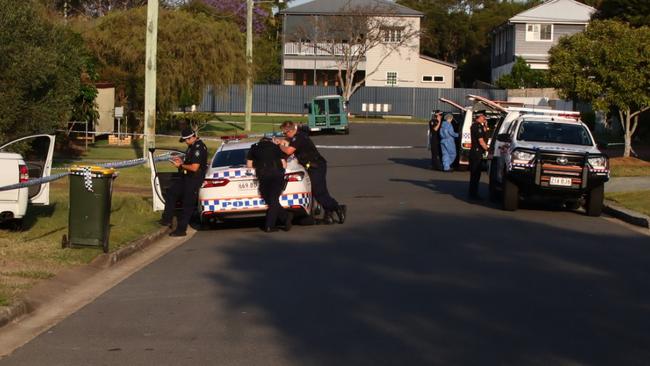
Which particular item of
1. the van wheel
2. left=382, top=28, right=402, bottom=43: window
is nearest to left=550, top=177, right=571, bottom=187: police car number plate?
the van wheel

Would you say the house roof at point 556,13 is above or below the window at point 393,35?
above

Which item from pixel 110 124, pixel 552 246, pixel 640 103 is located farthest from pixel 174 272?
pixel 110 124

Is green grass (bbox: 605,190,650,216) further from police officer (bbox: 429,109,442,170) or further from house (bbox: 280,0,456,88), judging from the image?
house (bbox: 280,0,456,88)

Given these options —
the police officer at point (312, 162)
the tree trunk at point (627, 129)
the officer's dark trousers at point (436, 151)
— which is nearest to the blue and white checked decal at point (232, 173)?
the police officer at point (312, 162)

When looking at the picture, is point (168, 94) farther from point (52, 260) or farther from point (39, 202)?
point (52, 260)

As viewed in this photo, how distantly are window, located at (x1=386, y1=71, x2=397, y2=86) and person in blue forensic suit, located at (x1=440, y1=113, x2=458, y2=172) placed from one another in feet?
167

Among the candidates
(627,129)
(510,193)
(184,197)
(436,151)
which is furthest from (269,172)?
(627,129)

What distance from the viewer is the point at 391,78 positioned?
8119cm

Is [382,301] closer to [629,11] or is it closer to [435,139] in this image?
[435,139]

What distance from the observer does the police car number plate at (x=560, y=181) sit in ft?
62.1

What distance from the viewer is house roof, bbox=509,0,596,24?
252ft

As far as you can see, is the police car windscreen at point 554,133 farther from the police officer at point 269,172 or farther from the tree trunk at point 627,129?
the tree trunk at point 627,129

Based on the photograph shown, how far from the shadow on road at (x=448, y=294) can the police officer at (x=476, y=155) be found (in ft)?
16.7

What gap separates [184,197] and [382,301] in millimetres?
6684
